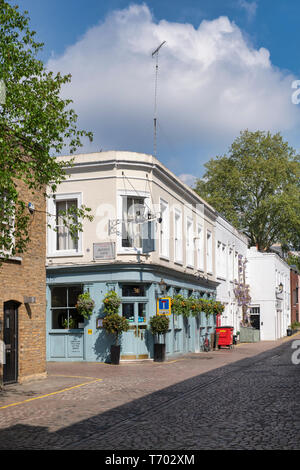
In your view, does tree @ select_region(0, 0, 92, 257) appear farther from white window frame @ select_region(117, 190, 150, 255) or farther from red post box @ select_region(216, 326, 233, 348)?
red post box @ select_region(216, 326, 233, 348)

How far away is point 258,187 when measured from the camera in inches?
2240

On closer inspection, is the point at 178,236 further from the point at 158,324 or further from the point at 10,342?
the point at 10,342

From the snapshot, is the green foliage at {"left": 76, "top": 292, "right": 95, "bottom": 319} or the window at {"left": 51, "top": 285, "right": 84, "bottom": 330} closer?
the green foliage at {"left": 76, "top": 292, "right": 95, "bottom": 319}

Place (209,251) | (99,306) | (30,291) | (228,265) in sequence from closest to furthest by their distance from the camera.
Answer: (30,291) < (99,306) < (209,251) < (228,265)

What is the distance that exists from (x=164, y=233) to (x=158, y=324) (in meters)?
4.78

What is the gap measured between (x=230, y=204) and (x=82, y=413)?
4644cm

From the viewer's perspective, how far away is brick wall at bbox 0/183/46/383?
16109 mm

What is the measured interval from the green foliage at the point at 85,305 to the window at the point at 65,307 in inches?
25.4

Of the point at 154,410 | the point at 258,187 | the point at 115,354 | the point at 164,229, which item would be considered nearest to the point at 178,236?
the point at 164,229

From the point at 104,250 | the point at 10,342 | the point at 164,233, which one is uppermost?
the point at 164,233

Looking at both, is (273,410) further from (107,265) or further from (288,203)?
(288,203)

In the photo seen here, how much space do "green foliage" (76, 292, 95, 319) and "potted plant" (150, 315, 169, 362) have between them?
243 cm

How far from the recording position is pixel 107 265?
23.5 m

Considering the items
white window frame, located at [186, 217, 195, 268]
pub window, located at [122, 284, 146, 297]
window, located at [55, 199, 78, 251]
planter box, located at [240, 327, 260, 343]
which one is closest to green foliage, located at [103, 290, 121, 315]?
pub window, located at [122, 284, 146, 297]
